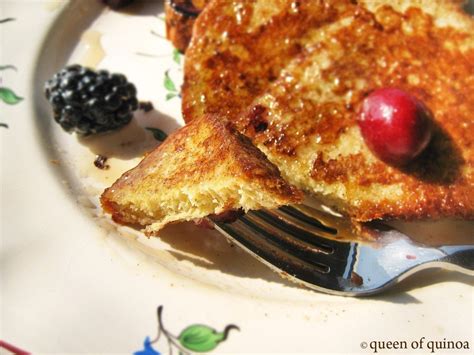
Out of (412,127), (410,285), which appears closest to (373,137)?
(412,127)

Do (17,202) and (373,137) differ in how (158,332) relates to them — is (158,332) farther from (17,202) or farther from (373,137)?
(373,137)

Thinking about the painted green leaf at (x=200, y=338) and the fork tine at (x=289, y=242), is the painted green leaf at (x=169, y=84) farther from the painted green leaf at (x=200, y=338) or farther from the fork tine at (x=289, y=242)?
the painted green leaf at (x=200, y=338)

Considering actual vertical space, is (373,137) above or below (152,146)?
above

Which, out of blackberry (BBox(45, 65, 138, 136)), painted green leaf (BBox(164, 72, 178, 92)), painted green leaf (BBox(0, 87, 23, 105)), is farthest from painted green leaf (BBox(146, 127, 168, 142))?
painted green leaf (BBox(0, 87, 23, 105))

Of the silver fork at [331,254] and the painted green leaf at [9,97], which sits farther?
the painted green leaf at [9,97]

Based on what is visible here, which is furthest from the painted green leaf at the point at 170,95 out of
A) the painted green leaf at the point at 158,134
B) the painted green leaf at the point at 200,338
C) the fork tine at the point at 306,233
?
the painted green leaf at the point at 200,338

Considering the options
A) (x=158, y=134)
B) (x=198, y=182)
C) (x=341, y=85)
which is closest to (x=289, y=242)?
(x=198, y=182)

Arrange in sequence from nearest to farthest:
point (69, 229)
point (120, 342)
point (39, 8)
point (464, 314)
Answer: point (120, 342)
point (464, 314)
point (69, 229)
point (39, 8)

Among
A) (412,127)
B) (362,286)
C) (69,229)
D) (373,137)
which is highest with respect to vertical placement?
(412,127)
